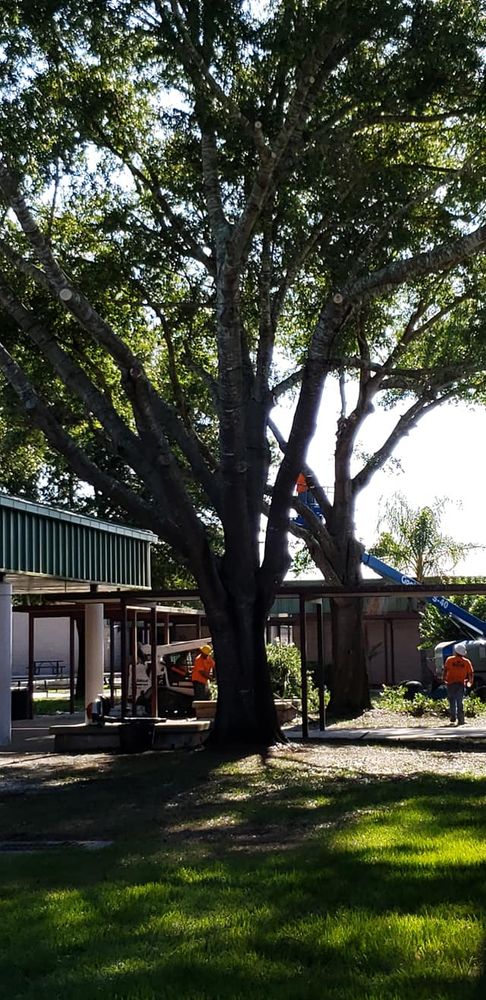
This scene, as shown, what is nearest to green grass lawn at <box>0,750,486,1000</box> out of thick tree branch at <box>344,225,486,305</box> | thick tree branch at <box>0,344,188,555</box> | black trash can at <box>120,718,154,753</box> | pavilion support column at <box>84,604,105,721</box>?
thick tree branch at <box>0,344,188,555</box>

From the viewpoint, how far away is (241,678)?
16.7m

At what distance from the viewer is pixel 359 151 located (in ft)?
57.2

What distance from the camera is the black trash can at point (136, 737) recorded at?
18.1 metres

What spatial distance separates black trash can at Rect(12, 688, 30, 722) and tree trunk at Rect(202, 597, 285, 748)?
48.0 ft

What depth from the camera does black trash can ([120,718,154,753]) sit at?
18.1 meters

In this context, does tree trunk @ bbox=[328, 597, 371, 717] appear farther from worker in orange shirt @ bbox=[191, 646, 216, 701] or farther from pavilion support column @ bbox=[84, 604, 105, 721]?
pavilion support column @ bbox=[84, 604, 105, 721]

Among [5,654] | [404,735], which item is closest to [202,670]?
[5,654]

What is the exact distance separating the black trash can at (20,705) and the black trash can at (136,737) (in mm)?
12595

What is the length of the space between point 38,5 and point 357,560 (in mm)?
15458

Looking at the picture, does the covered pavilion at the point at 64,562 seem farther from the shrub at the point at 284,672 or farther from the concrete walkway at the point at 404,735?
the shrub at the point at 284,672

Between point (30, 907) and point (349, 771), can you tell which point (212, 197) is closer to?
point (349, 771)

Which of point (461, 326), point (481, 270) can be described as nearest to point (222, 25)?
point (481, 270)

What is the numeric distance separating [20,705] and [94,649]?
4.72 meters

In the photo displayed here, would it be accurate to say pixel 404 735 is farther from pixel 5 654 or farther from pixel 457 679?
pixel 5 654
